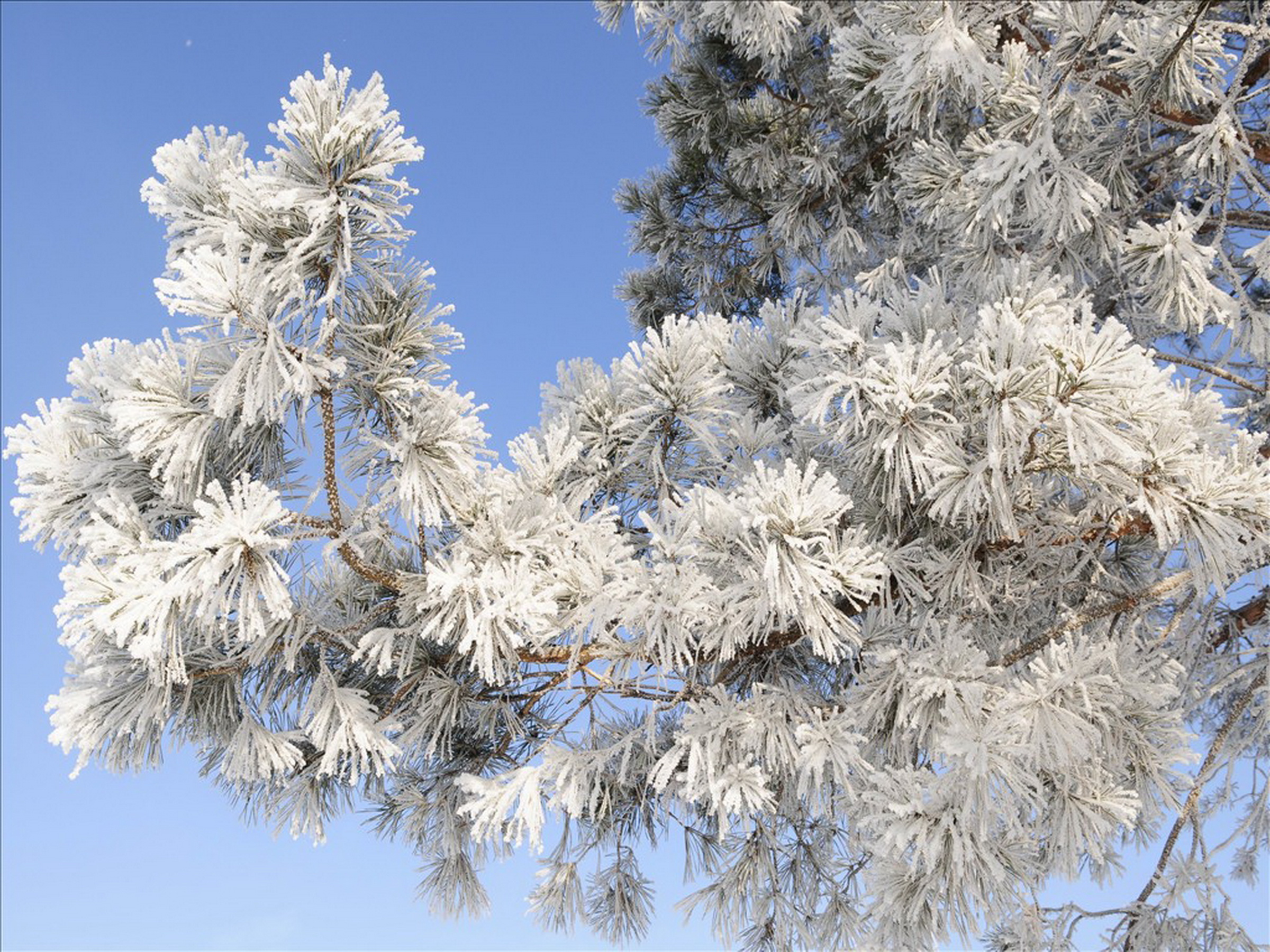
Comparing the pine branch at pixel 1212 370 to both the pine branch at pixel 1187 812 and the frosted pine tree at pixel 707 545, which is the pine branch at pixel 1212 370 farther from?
the pine branch at pixel 1187 812

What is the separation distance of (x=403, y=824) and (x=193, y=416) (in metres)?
1.26

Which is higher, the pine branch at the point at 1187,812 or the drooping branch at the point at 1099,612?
the drooping branch at the point at 1099,612

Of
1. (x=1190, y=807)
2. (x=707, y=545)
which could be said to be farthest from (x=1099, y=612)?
(x=707, y=545)

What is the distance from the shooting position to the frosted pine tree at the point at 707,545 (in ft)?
6.09

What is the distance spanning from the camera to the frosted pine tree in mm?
1856

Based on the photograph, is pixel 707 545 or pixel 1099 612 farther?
pixel 1099 612

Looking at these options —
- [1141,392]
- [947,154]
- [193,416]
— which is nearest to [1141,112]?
[947,154]

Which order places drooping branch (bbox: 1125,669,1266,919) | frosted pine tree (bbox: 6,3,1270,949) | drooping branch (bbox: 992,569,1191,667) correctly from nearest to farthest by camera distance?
frosted pine tree (bbox: 6,3,1270,949), drooping branch (bbox: 992,569,1191,667), drooping branch (bbox: 1125,669,1266,919)

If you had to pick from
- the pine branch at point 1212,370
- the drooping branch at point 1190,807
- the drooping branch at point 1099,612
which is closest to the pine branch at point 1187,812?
the drooping branch at point 1190,807

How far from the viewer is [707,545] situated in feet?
6.57

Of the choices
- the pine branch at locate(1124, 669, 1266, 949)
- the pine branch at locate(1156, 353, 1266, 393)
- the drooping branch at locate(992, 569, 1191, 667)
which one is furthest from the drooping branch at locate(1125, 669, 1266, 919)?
the pine branch at locate(1156, 353, 1266, 393)

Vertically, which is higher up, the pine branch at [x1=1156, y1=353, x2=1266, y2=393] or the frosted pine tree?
the pine branch at [x1=1156, y1=353, x2=1266, y2=393]

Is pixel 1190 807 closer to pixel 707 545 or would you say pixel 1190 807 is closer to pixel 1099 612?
pixel 1099 612

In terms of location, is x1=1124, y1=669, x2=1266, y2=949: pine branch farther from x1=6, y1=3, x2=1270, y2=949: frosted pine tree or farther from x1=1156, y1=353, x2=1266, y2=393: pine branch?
x1=1156, y1=353, x2=1266, y2=393: pine branch
